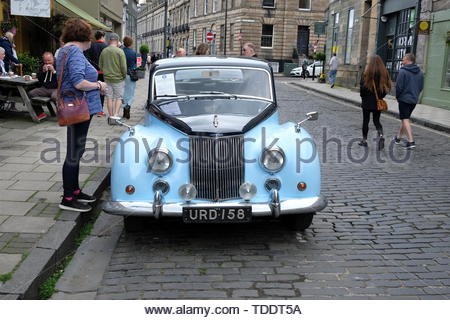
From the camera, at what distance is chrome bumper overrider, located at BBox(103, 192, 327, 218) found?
4.30 m

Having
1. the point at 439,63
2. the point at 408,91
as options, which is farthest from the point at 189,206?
the point at 439,63

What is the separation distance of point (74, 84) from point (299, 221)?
261 cm

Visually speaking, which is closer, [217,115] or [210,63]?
[217,115]

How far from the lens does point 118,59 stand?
1112cm

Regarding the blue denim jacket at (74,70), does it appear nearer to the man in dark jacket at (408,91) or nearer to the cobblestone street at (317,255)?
the cobblestone street at (317,255)

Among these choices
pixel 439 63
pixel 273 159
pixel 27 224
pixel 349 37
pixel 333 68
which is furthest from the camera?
pixel 333 68

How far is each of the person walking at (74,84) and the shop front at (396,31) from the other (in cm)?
1695

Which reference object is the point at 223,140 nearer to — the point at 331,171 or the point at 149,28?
the point at 331,171

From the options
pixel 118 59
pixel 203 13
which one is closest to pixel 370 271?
pixel 118 59

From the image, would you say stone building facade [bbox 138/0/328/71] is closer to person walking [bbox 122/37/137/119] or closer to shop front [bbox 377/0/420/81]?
shop front [bbox 377/0/420/81]

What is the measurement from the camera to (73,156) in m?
5.13

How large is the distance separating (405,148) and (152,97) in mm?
6119

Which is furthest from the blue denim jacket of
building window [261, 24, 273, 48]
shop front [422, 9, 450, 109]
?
building window [261, 24, 273, 48]

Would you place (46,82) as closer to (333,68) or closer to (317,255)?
(317,255)
